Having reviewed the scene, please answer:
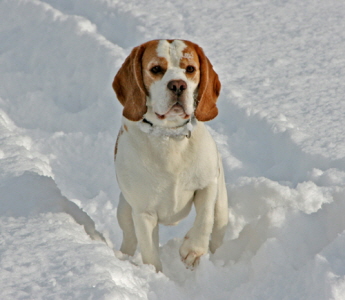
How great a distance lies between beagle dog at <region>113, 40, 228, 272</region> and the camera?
10.6 ft

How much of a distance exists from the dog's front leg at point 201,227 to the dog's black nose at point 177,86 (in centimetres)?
65

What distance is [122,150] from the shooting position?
135 inches

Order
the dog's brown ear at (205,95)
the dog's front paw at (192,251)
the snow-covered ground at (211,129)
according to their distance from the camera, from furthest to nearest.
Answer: the dog's front paw at (192,251) → the dog's brown ear at (205,95) → the snow-covered ground at (211,129)

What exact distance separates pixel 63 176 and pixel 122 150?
212 cm

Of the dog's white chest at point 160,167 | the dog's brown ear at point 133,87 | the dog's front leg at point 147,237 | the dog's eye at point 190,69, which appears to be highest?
the dog's eye at point 190,69

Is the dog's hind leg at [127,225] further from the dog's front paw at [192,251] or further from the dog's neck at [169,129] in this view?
the dog's neck at [169,129]

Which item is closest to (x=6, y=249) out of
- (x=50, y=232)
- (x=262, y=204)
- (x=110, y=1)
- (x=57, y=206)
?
(x=50, y=232)

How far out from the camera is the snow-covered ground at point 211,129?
292cm

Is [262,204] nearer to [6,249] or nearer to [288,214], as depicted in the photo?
[288,214]

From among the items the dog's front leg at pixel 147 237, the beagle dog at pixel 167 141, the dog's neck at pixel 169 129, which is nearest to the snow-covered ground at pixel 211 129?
the dog's front leg at pixel 147 237

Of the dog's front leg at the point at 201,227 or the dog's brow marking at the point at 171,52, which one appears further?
the dog's front leg at the point at 201,227

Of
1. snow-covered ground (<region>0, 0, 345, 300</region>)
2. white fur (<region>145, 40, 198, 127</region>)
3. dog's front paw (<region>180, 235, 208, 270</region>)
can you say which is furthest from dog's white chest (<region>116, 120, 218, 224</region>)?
snow-covered ground (<region>0, 0, 345, 300</region>)

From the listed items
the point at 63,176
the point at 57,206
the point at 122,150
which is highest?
the point at 122,150

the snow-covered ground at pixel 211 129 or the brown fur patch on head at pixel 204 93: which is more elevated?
the brown fur patch on head at pixel 204 93
